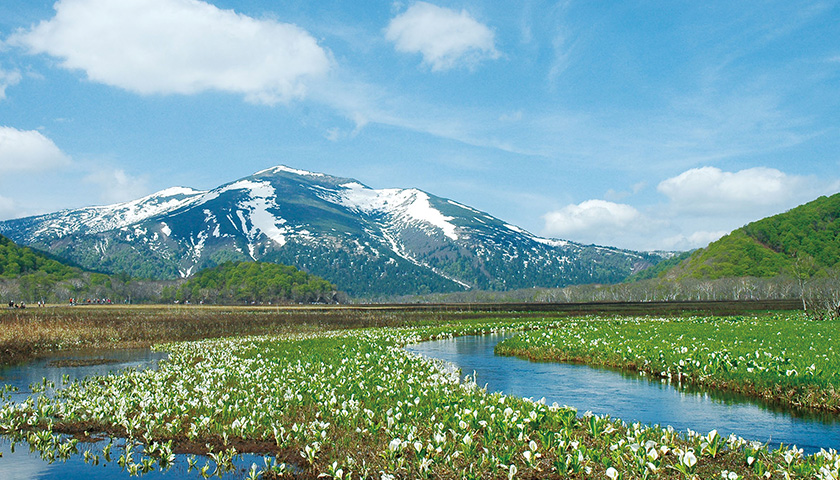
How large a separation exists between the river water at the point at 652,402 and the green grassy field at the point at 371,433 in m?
3.39

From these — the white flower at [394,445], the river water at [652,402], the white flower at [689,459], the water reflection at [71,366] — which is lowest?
the water reflection at [71,366]

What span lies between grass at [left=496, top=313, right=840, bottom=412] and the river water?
1342 mm

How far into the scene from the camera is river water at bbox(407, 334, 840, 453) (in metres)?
17.3

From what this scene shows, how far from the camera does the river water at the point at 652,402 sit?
17297mm

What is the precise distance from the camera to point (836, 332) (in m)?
38.4

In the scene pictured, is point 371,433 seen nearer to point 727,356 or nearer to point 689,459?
point 689,459

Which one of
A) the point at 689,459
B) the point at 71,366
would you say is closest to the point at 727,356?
the point at 689,459

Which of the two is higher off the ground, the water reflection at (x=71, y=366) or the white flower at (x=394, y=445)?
the white flower at (x=394, y=445)

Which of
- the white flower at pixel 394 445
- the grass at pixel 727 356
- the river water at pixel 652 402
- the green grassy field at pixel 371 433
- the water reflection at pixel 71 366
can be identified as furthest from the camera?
the water reflection at pixel 71 366

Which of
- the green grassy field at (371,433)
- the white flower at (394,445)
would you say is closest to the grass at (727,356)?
the green grassy field at (371,433)

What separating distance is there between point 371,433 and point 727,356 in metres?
18.8

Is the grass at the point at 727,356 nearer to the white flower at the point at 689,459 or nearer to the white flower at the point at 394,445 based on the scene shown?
the white flower at the point at 689,459

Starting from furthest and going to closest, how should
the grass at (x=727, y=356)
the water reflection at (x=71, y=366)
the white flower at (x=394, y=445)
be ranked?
the water reflection at (x=71, y=366)
the grass at (x=727, y=356)
the white flower at (x=394, y=445)

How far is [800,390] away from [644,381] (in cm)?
680
